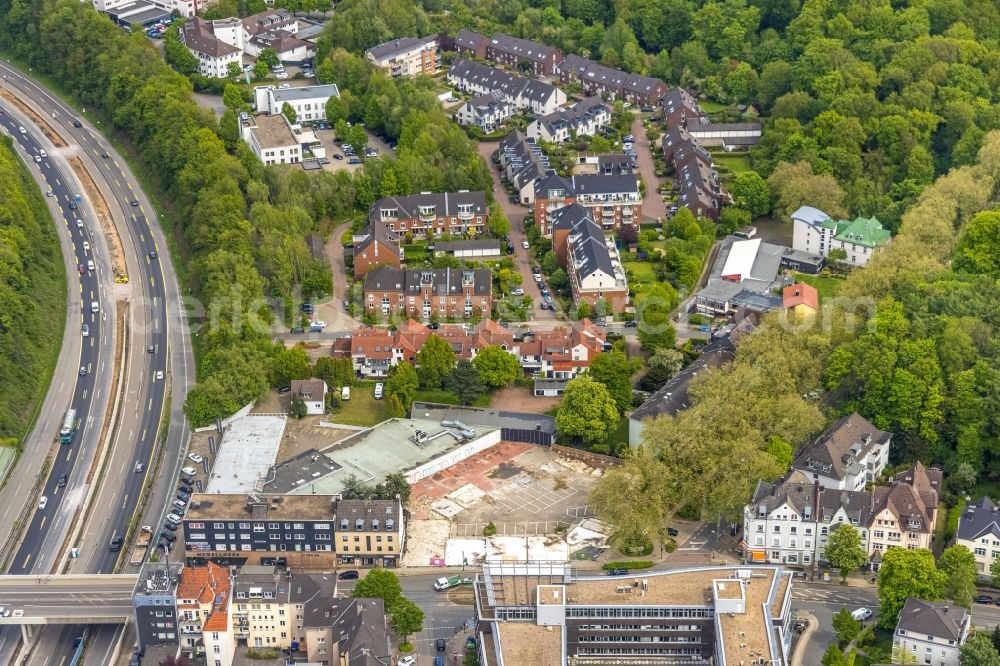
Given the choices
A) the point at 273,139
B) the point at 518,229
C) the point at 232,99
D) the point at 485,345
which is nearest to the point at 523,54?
the point at 232,99

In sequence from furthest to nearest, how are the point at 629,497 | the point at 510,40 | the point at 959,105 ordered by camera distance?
the point at 510,40 → the point at 959,105 → the point at 629,497

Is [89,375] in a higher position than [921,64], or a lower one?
lower

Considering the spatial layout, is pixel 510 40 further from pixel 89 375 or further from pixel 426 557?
pixel 426 557

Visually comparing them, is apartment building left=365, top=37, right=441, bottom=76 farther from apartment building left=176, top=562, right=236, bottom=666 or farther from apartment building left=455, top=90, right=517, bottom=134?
apartment building left=176, top=562, right=236, bottom=666

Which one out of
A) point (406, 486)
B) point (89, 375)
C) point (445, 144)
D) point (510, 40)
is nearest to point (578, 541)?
point (406, 486)

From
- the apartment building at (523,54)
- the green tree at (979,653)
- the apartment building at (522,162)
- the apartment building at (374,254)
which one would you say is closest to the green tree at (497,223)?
the apartment building at (522,162)

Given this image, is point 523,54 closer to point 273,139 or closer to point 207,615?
point 273,139

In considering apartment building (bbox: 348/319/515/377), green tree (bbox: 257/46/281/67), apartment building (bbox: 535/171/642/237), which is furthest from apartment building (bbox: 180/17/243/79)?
apartment building (bbox: 348/319/515/377)

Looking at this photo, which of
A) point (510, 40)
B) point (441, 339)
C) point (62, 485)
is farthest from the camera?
point (510, 40)
